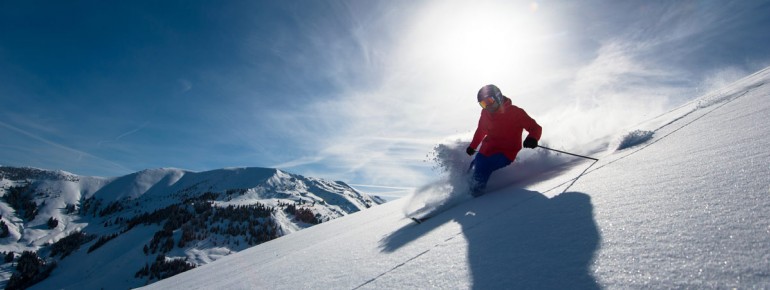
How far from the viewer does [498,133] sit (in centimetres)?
622

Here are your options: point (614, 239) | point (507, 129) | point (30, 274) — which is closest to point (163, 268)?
point (507, 129)

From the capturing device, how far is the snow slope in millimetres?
1406

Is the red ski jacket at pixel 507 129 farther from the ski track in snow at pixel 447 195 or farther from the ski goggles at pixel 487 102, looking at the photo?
the ski track in snow at pixel 447 195

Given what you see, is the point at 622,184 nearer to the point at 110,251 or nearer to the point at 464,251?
the point at 464,251

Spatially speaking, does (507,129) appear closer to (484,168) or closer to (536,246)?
(484,168)

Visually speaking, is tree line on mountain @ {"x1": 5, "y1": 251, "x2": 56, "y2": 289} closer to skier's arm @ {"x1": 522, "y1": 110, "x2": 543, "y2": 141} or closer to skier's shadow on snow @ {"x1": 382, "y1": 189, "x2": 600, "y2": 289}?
skier's arm @ {"x1": 522, "y1": 110, "x2": 543, "y2": 141}

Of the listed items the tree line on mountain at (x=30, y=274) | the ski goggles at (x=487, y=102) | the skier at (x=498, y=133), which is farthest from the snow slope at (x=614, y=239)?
the tree line on mountain at (x=30, y=274)

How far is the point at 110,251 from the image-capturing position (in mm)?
63562

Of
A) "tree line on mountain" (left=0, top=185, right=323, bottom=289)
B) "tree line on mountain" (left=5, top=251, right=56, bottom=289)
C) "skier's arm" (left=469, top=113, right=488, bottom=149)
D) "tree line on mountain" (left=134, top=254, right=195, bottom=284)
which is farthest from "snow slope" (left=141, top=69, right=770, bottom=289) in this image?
"tree line on mountain" (left=5, top=251, right=56, bottom=289)

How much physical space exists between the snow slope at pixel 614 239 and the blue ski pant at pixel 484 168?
1904mm

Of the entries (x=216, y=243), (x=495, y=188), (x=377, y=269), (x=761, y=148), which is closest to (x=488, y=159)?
(x=495, y=188)

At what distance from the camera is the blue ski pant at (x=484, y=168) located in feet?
19.2

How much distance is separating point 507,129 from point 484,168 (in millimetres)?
865

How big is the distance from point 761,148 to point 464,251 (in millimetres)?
2563
